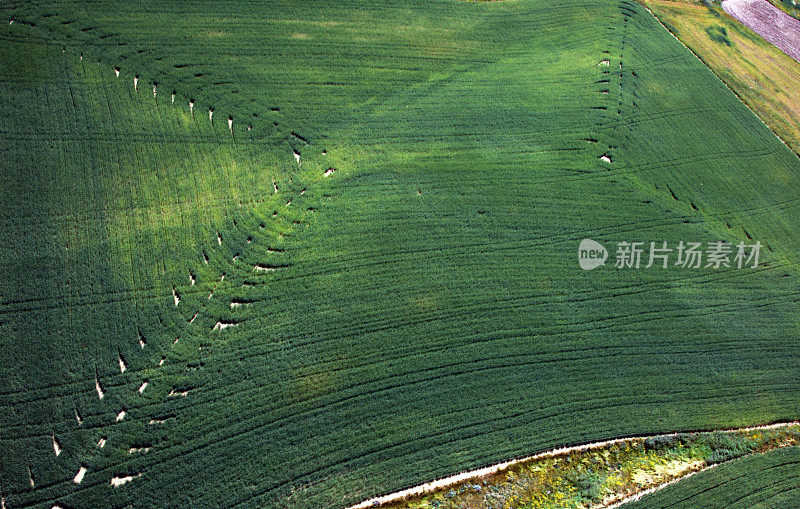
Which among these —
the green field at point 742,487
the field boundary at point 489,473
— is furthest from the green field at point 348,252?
the green field at point 742,487

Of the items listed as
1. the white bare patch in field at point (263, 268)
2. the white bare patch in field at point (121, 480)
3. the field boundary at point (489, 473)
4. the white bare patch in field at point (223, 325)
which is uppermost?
the white bare patch in field at point (263, 268)

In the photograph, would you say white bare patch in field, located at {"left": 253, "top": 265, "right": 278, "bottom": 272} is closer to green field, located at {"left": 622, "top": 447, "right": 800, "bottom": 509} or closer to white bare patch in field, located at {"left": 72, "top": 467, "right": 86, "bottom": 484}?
white bare patch in field, located at {"left": 72, "top": 467, "right": 86, "bottom": 484}

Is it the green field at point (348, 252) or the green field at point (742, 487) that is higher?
the green field at point (348, 252)

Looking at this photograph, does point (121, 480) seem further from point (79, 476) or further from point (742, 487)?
point (742, 487)

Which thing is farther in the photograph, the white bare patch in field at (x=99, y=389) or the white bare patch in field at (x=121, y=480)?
the white bare patch in field at (x=99, y=389)

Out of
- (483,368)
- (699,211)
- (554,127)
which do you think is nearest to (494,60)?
(554,127)

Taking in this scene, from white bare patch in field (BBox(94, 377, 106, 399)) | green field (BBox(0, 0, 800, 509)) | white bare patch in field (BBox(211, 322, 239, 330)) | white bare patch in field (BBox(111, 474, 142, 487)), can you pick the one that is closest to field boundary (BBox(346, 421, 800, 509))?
green field (BBox(0, 0, 800, 509))

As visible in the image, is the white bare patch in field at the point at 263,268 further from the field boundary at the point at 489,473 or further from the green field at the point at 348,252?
the field boundary at the point at 489,473
